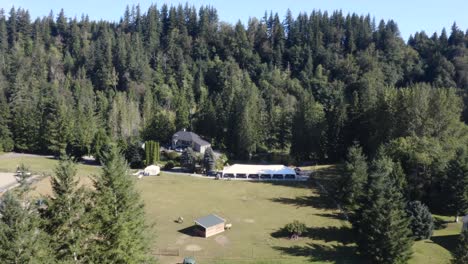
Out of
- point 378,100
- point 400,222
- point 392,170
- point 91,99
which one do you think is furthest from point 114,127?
point 400,222

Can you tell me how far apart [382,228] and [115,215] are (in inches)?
887

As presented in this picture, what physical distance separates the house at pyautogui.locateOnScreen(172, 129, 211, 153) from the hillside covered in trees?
4.17 m

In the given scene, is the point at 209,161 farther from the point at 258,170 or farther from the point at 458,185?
→ the point at 458,185

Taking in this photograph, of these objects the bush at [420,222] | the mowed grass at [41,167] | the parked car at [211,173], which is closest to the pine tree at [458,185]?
the bush at [420,222]

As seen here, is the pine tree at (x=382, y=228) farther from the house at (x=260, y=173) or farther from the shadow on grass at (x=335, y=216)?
the house at (x=260, y=173)

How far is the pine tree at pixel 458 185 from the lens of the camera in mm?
44250

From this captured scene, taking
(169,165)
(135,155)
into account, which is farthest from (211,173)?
(135,155)

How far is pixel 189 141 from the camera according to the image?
76.2 metres

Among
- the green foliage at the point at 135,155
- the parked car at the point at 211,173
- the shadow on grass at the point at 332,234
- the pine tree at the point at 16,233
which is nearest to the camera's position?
the pine tree at the point at 16,233

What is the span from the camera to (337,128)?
7056 cm

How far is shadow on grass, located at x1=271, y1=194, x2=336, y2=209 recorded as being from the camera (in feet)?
159

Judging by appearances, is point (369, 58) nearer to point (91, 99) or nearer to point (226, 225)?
point (91, 99)

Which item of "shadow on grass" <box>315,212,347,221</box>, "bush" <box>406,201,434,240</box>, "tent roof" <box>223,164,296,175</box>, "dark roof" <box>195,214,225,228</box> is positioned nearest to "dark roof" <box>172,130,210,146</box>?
"tent roof" <box>223,164,296,175</box>

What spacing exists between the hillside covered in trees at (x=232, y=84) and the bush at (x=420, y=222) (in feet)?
38.5
